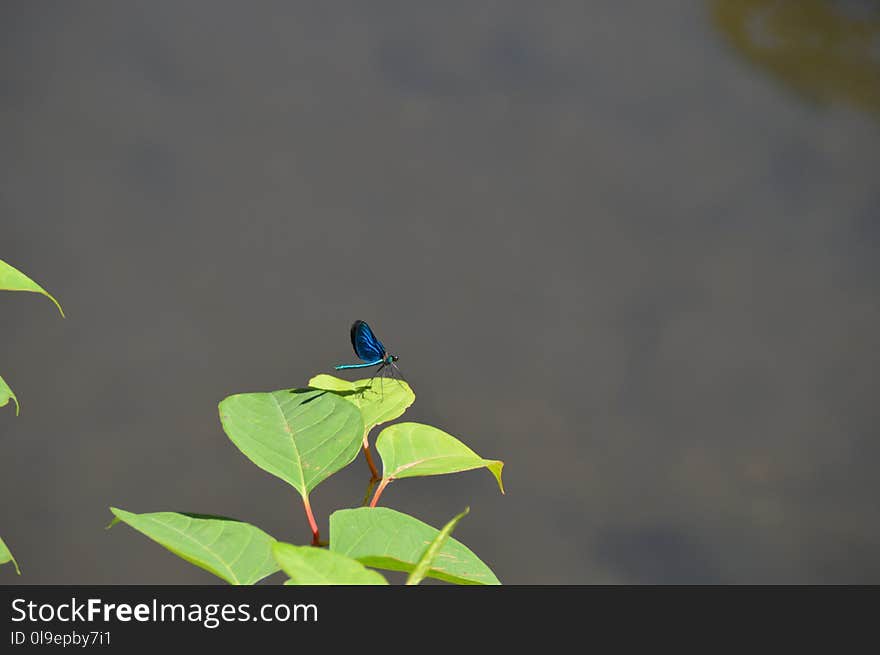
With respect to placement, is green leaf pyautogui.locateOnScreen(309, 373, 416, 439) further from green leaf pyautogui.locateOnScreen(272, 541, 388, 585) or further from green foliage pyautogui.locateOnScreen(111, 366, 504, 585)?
green leaf pyautogui.locateOnScreen(272, 541, 388, 585)

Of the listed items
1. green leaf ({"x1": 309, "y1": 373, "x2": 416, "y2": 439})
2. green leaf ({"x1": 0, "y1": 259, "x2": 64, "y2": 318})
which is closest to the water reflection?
green leaf ({"x1": 309, "y1": 373, "x2": 416, "y2": 439})

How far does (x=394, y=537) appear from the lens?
0.70 feet

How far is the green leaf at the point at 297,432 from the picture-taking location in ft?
0.80

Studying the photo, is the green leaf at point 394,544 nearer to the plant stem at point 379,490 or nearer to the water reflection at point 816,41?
the plant stem at point 379,490

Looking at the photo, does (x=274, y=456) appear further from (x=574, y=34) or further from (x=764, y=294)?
(x=574, y=34)

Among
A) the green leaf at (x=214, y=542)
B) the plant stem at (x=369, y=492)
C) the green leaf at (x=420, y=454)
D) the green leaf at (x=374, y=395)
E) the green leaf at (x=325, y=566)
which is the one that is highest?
the green leaf at (x=374, y=395)

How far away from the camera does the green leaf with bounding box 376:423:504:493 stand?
0.27 metres

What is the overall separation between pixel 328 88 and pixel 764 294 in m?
1.03

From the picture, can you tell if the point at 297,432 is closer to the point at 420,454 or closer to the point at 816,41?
the point at 420,454

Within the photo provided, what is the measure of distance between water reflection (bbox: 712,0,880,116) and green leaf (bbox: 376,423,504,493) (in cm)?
178

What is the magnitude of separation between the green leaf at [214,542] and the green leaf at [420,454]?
68 millimetres

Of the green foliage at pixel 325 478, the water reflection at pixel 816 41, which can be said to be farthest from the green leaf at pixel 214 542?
the water reflection at pixel 816 41

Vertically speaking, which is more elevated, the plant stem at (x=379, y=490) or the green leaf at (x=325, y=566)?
the plant stem at (x=379, y=490)
